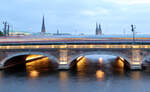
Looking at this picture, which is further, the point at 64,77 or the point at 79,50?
the point at 79,50

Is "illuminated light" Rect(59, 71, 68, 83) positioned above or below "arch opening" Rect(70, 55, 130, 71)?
above

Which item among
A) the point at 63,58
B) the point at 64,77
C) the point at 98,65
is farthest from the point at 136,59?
the point at 64,77

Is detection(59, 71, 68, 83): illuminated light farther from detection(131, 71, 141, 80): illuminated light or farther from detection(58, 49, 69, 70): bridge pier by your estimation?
detection(131, 71, 141, 80): illuminated light

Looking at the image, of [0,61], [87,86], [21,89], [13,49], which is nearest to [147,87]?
[87,86]

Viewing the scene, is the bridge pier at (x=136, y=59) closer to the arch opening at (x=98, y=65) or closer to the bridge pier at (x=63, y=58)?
the arch opening at (x=98, y=65)

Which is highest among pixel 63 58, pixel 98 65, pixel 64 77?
pixel 63 58

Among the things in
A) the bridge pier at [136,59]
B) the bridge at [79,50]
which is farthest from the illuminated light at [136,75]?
the bridge at [79,50]

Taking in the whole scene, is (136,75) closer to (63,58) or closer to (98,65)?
(63,58)

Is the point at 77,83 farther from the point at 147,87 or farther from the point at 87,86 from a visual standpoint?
the point at 147,87

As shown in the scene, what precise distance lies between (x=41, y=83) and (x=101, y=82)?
1250cm

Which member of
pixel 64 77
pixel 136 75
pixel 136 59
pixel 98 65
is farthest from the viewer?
pixel 98 65

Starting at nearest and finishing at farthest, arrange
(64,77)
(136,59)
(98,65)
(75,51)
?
(64,77) → (136,59) → (75,51) → (98,65)

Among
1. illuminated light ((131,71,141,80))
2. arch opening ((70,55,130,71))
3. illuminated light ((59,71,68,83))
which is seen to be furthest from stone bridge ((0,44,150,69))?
arch opening ((70,55,130,71))

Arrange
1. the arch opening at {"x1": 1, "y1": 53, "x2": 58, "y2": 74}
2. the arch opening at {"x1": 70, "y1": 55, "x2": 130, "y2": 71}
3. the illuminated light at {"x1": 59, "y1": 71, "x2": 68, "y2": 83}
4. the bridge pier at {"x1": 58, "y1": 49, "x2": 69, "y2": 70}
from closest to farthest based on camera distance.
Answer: the illuminated light at {"x1": 59, "y1": 71, "x2": 68, "y2": 83} < the bridge pier at {"x1": 58, "y1": 49, "x2": 69, "y2": 70} < the arch opening at {"x1": 1, "y1": 53, "x2": 58, "y2": 74} < the arch opening at {"x1": 70, "y1": 55, "x2": 130, "y2": 71}
